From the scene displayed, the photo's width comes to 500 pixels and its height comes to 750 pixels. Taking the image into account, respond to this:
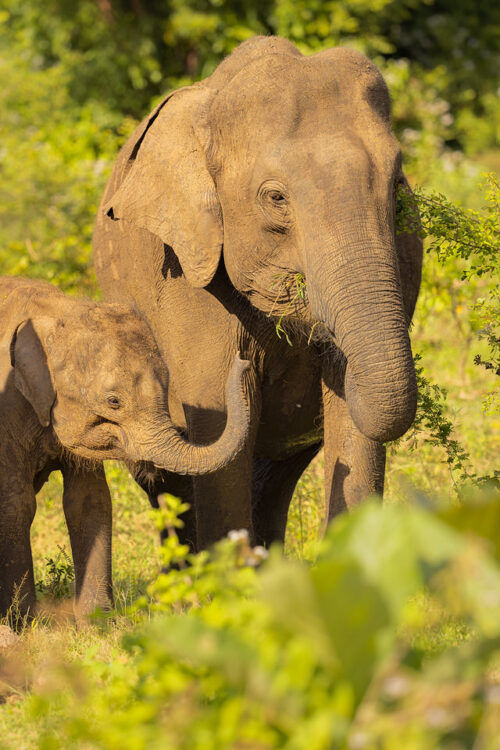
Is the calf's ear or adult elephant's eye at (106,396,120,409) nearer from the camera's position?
adult elephant's eye at (106,396,120,409)

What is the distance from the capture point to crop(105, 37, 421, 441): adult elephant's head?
517 cm

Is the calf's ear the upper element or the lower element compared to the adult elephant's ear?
lower

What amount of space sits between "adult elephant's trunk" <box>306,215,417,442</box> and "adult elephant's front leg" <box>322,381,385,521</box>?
0.84 meters

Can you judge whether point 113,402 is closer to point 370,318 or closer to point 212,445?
point 212,445

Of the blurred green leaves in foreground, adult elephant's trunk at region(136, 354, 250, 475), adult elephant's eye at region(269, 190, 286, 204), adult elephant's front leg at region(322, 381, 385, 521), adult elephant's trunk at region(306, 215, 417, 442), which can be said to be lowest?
adult elephant's front leg at region(322, 381, 385, 521)

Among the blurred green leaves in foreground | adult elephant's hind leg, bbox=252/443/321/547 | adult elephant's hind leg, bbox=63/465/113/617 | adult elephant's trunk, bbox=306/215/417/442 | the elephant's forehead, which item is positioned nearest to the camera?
the blurred green leaves in foreground

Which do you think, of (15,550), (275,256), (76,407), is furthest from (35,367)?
(275,256)

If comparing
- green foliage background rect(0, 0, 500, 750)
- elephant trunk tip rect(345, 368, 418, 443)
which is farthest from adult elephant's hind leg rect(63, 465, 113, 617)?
elephant trunk tip rect(345, 368, 418, 443)

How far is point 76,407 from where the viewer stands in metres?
5.70

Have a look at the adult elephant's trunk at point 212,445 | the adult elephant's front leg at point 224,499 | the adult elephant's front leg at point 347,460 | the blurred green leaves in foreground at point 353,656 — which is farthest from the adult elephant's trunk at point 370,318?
the blurred green leaves in foreground at point 353,656

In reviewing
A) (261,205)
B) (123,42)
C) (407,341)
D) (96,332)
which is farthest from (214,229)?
(123,42)

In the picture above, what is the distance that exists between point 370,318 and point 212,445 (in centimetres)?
96

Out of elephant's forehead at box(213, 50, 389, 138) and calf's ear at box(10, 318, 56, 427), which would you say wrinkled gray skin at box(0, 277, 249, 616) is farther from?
elephant's forehead at box(213, 50, 389, 138)

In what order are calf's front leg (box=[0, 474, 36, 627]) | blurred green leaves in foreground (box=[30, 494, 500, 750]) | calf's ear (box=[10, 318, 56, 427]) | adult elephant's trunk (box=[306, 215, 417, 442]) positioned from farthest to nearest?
calf's front leg (box=[0, 474, 36, 627]) → calf's ear (box=[10, 318, 56, 427]) → adult elephant's trunk (box=[306, 215, 417, 442]) → blurred green leaves in foreground (box=[30, 494, 500, 750])
